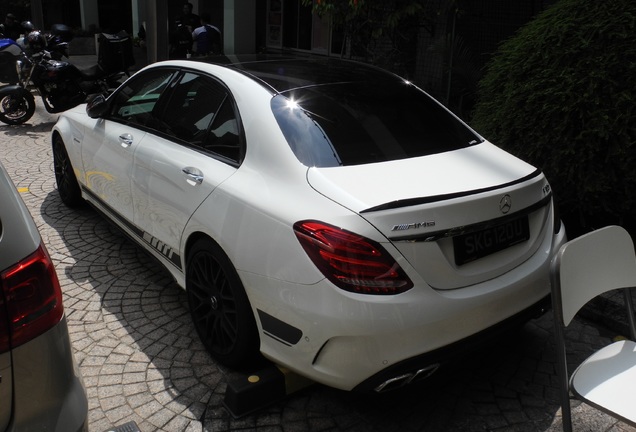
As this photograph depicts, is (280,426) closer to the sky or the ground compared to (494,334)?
closer to the ground

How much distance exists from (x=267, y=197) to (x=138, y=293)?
1.76 meters

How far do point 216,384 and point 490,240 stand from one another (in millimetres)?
1547

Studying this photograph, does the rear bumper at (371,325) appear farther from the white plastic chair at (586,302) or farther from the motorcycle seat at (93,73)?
the motorcycle seat at (93,73)

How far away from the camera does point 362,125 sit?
312cm

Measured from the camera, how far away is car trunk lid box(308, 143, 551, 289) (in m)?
2.42

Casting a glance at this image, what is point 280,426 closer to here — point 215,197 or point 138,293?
point 215,197

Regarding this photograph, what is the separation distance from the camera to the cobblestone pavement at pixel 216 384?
2.83 m

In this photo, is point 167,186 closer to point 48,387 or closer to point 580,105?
point 48,387

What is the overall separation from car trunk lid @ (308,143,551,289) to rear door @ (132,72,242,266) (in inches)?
27.8

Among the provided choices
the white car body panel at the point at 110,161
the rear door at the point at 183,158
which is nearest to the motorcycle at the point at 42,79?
the white car body panel at the point at 110,161

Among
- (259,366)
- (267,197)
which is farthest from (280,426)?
(267,197)

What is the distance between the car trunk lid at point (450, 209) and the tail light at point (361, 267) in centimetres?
7

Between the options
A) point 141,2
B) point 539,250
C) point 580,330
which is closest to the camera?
point 539,250

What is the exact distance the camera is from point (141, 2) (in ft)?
65.8
